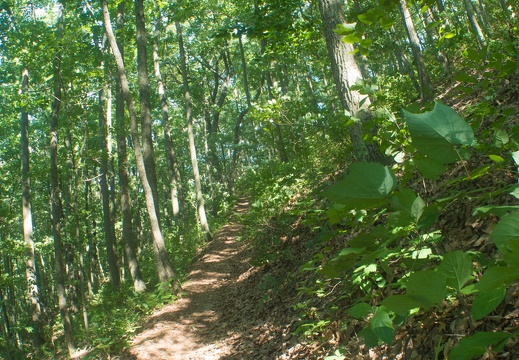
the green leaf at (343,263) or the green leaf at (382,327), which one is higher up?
the green leaf at (343,263)

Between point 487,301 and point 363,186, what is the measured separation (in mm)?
304

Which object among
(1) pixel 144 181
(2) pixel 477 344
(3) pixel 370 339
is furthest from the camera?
(1) pixel 144 181

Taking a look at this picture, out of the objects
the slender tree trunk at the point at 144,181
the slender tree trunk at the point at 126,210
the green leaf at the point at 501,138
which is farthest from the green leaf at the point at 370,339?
the slender tree trunk at the point at 126,210

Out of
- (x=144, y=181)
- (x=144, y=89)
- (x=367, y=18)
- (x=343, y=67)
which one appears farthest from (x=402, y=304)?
(x=144, y=89)

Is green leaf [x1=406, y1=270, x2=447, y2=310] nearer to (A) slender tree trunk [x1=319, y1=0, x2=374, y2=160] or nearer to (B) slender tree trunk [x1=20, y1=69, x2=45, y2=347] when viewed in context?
(A) slender tree trunk [x1=319, y1=0, x2=374, y2=160]

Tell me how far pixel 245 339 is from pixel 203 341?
4.44 ft

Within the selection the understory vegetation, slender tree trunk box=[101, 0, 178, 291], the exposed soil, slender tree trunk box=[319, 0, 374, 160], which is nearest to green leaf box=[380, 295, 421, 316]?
the understory vegetation

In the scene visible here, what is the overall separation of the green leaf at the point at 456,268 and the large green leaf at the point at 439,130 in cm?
22

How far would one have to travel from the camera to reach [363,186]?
788mm

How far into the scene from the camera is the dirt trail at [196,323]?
6680 millimetres

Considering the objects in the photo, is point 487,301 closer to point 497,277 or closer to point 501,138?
point 497,277

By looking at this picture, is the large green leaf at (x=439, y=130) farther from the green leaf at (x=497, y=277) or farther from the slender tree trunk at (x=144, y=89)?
the slender tree trunk at (x=144, y=89)

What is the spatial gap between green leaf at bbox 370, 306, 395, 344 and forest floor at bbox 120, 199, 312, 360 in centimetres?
369

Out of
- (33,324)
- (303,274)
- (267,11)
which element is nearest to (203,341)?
(303,274)
